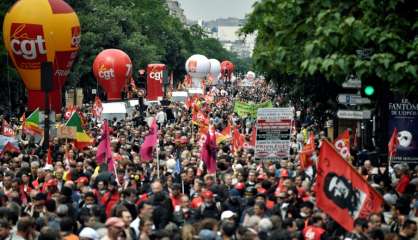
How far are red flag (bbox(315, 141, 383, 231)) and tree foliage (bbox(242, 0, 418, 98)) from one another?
5.59ft

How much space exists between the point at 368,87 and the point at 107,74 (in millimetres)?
45408

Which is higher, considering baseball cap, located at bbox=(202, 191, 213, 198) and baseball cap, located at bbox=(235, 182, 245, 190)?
baseball cap, located at bbox=(202, 191, 213, 198)

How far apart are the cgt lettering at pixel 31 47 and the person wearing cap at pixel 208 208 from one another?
3114 centimetres

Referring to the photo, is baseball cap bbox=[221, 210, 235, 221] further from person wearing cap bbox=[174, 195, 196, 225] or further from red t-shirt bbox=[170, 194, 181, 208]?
red t-shirt bbox=[170, 194, 181, 208]

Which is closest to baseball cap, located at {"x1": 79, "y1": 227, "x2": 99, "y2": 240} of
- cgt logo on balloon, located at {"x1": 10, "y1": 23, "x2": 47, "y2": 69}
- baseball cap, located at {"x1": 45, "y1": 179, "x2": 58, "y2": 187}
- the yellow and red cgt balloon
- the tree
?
baseball cap, located at {"x1": 45, "y1": 179, "x2": 58, "y2": 187}

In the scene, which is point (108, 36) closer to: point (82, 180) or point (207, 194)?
point (82, 180)

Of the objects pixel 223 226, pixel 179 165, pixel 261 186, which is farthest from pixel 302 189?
pixel 179 165

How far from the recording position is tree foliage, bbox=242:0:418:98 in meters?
15.3

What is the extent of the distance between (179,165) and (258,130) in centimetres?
202

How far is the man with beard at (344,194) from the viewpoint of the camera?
43.8 feet

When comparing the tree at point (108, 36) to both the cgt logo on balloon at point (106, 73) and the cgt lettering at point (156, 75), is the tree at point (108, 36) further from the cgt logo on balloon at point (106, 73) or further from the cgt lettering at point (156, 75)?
the cgt logo on balloon at point (106, 73)

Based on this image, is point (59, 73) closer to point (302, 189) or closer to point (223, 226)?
point (302, 189)

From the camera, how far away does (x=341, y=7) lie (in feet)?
53.7

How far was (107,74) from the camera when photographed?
64.7 metres
